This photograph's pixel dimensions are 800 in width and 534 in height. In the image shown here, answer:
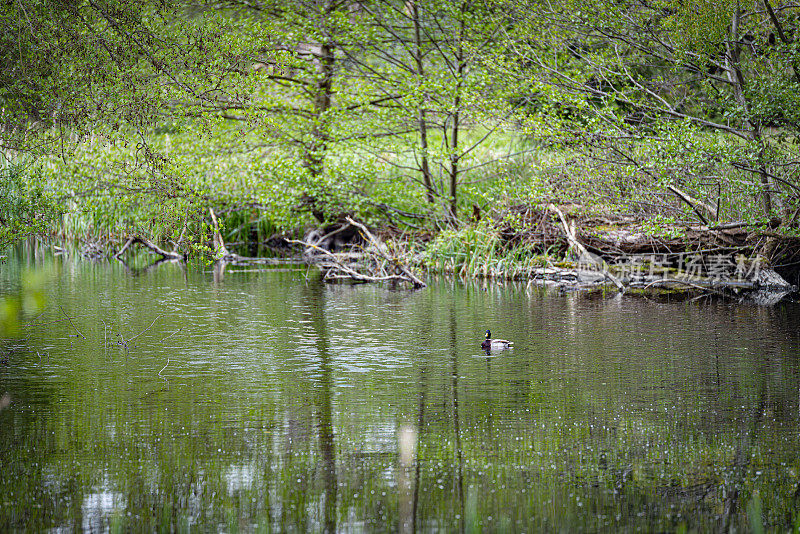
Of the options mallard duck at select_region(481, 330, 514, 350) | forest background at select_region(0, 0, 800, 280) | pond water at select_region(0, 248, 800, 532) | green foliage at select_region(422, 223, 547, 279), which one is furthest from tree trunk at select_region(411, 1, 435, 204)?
mallard duck at select_region(481, 330, 514, 350)

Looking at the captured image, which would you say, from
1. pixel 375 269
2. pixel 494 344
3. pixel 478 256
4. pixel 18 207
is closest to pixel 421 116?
pixel 478 256

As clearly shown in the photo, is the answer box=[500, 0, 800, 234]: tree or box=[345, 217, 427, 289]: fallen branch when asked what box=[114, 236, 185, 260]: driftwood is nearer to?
box=[345, 217, 427, 289]: fallen branch

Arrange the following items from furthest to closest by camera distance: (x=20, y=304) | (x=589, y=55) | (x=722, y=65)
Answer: (x=589, y=55), (x=722, y=65), (x=20, y=304)

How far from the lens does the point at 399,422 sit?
8.64 m

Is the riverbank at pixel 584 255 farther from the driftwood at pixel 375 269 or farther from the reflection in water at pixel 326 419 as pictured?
the reflection in water at pixel 326 419

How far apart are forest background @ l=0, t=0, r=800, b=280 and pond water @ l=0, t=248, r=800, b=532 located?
2101 mm

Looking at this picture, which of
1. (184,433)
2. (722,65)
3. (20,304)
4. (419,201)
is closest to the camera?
(184,433)

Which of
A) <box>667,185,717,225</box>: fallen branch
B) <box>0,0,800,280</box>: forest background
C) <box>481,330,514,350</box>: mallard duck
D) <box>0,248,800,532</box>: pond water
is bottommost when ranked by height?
<box>0,248,800,532</box>: pond water

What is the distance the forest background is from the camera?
12.3 m

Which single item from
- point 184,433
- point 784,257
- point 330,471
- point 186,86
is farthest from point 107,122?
point 784,257

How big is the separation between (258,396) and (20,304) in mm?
8817

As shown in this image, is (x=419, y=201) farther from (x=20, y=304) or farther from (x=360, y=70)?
(x=20, y=304)

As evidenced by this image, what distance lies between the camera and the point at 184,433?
8203 millimetres

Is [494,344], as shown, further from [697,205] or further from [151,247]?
[151,247]
